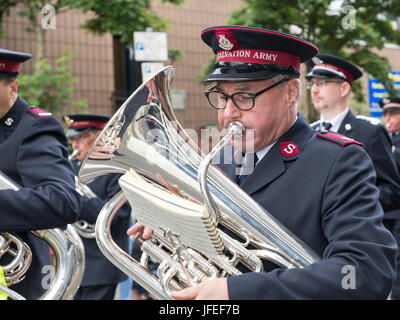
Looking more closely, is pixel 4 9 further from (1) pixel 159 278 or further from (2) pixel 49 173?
(1) pixel 159 278

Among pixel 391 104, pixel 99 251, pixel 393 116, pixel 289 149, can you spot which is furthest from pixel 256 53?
pixel 391 104

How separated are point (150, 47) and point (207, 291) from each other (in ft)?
15.2

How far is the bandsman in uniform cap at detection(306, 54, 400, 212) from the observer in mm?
A: 4168

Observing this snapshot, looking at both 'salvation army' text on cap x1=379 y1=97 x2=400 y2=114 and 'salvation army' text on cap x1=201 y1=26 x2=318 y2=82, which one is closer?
'salvation army' text on cap x1=201 y1=26 x2=318 y2=82

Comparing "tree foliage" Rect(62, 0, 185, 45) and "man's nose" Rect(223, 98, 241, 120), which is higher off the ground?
"tree foliage" Rect(62, 0, 185, 45)

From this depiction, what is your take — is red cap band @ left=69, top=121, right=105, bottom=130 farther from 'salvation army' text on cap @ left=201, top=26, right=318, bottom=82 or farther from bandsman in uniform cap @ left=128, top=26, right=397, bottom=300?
'salvation army' text on cap @ left=201, top=26, right=318, bottom=82

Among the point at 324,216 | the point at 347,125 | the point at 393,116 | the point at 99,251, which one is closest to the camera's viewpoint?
the point at 324,216

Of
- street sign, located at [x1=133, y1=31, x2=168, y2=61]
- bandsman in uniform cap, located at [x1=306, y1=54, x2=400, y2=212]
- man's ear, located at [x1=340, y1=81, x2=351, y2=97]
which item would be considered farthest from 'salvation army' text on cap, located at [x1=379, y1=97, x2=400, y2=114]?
street sign, located at [x1=133, y1=31, x2=168, y2=61]

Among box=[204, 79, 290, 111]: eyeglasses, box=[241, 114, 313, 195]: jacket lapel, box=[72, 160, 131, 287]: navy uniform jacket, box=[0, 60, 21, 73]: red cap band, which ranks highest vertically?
box=[0, 60, 21, 73]: red cap band

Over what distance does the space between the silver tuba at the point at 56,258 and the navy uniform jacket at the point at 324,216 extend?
129 cm

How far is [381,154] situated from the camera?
4.15 m

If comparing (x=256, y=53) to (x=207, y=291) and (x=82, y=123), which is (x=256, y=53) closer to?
(x=207, y=291)

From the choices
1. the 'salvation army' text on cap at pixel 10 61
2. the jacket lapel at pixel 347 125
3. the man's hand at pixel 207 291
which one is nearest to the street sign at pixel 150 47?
the jacket lapel at pixel 347 125

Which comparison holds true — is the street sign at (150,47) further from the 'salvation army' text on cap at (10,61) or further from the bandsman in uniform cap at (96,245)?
the 'salvation army' text on cap at (10,61)
